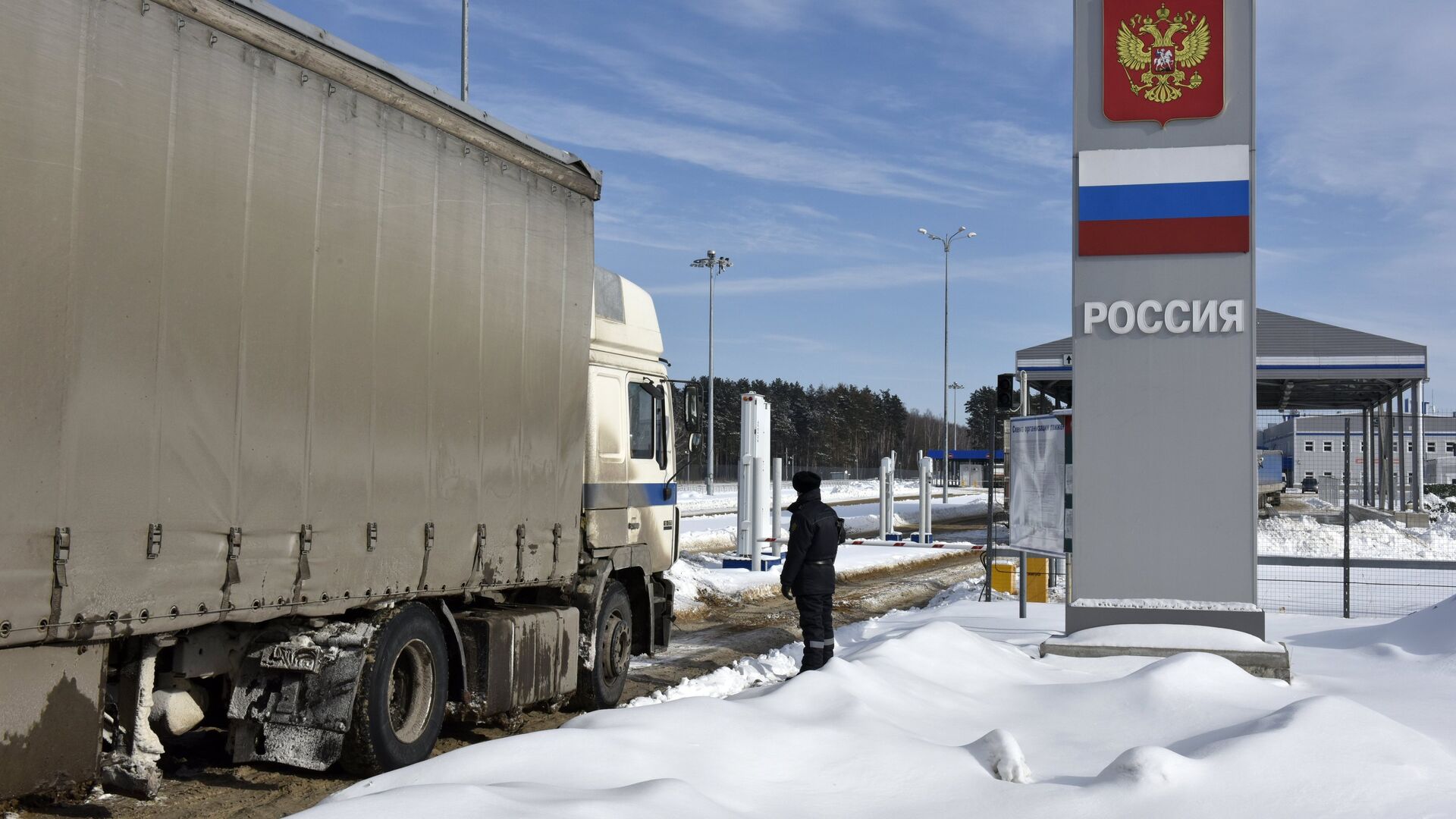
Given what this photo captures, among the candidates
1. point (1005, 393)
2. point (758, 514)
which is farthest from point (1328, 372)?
point (1005, 393)

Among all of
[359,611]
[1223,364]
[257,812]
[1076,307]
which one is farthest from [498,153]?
[1223,364]

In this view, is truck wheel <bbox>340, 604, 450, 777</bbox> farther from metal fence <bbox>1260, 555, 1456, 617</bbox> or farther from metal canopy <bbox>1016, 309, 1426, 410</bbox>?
metal canopy <bbox>1016, 309, 1426, 410</bbox>

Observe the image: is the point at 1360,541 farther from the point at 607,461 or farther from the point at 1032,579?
the point at 607,461

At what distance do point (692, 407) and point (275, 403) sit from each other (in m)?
5.25

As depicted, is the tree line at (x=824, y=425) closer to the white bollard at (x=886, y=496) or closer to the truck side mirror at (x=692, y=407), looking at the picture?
the white bollard at (x=886, y=496)

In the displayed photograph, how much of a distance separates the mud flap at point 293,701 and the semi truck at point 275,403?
1 centimetres

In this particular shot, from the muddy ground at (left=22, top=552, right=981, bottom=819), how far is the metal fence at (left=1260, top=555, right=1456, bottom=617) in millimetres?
6059

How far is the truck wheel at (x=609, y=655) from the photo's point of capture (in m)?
9.91

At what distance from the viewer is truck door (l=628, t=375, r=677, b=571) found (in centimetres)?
1066

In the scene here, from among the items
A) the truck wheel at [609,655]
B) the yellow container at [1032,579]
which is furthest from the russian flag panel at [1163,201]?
the yellow container at [1032,579]

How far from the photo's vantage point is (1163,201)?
37.7ft

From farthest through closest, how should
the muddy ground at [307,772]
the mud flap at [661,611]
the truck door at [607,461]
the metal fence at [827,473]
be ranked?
the metal fence at [827,473] → the mud flap at [661,611] → the truck door at [607,461] → the muddy ground at [307,772]

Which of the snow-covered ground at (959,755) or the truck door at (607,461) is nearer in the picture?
the snow-covered ground at (959,755)

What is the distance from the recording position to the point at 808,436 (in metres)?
142
